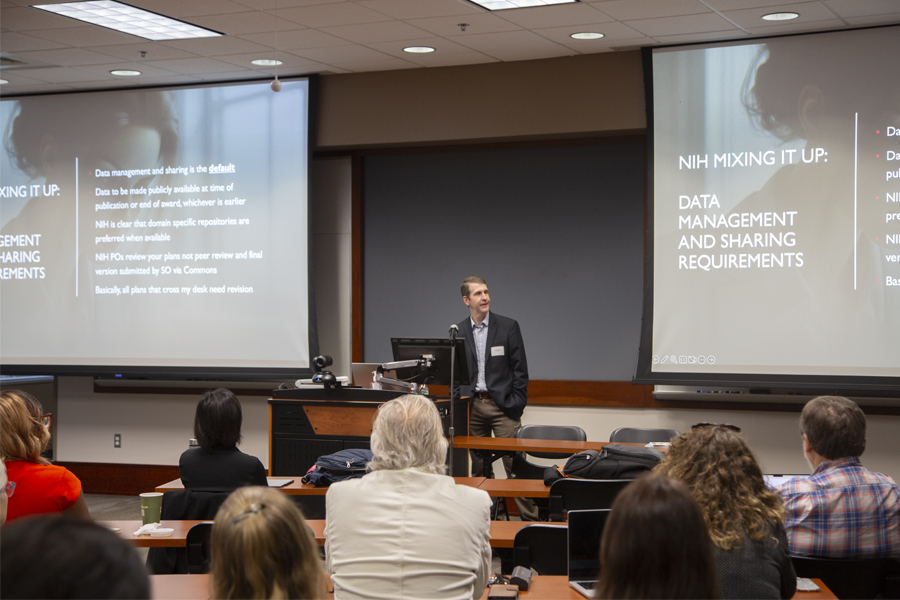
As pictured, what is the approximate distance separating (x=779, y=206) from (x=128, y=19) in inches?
176

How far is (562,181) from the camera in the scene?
644 centimetres

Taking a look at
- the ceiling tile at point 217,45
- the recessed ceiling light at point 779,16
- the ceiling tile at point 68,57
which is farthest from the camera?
the ceiling tile at point 68,57

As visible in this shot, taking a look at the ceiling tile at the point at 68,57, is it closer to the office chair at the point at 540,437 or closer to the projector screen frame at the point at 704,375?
the projector screen frame at the point at 704,375

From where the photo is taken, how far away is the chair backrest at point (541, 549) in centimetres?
275

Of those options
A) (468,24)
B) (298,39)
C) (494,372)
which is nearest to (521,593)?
(494,372)

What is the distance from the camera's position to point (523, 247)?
6.54m

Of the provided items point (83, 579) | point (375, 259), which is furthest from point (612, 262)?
point (83, 579)

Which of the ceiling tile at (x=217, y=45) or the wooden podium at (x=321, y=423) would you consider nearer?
the wooden podium at (x=321, y=423)

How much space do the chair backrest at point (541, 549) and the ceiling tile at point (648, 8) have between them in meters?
3.31

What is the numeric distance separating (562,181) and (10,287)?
194 inches

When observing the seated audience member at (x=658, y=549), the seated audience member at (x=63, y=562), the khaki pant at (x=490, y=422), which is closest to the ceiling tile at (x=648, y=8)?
the khaki pant at (x=490, y=422)

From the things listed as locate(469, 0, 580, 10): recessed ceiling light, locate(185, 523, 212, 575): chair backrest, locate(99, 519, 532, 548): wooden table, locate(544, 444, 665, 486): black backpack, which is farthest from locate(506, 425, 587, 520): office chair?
locate(469, 0, 580, 10): recessed ceiling light

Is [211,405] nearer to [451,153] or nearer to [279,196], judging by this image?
[279,196]

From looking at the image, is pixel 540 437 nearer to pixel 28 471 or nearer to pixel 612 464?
pixel 612 464
